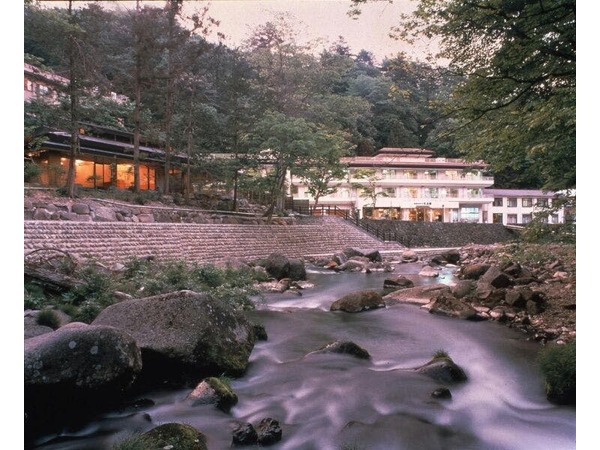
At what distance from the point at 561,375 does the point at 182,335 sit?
3.26 m

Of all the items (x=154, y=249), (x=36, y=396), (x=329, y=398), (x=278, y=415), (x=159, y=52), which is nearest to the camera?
(x=36, y=396)

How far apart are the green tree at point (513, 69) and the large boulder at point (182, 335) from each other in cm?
328

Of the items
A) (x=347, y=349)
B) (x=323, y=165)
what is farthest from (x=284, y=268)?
(x=347, y=349)

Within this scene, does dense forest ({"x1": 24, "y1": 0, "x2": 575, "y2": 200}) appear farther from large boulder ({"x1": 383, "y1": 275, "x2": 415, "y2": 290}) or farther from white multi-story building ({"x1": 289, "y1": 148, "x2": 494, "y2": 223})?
large boulder ({"x1": 383, "y1": 275, "x2": 415, "y2": 290})

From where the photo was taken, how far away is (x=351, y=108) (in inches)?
258

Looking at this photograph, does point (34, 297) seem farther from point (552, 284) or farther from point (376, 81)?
point (552, 284)

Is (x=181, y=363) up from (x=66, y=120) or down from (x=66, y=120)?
down

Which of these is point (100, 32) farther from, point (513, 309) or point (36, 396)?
point (513, 309)

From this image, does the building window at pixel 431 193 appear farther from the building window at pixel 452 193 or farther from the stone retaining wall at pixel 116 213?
the stone retaining wall at pixel 116 213

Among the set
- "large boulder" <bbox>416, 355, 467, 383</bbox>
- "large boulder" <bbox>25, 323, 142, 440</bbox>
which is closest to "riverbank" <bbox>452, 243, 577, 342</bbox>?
"large boulder" <bbox>416, 355, 467, 383</bbox>

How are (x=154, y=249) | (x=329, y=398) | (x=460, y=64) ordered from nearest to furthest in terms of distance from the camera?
(x=329, y=398) → (x=460, y=64) → (x=154, y=249)

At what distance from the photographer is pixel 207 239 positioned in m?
12.8

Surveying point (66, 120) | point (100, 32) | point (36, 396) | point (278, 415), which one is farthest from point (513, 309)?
point (66, 120)
